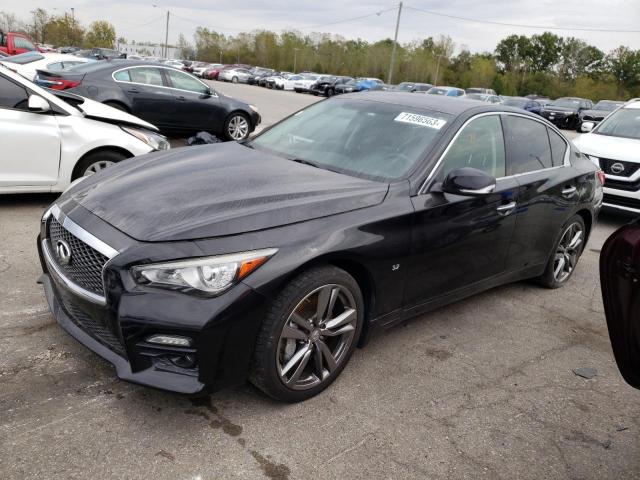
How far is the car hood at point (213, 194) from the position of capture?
2.67m

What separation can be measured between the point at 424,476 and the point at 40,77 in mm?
10071

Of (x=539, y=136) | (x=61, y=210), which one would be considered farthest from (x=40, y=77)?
(x=539, y=136)

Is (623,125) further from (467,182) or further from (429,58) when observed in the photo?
(429,58)

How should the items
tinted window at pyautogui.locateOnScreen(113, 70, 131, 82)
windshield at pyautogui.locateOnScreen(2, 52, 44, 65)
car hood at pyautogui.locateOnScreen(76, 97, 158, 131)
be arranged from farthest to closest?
windshield at pyautogui.locateOnScreen(2, 52, 44, 65) → tinted window at pyautogui.locateOnScreen(113, 70, 131, 82) → car hood at pyautogui.locateOnScreen(76, 97, 158, 131)

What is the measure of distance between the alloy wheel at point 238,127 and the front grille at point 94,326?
8798 millimetres

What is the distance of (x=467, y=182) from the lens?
330 cm

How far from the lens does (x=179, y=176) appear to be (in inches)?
128

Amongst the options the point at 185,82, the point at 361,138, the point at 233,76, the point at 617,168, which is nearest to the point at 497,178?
the point at 361,138

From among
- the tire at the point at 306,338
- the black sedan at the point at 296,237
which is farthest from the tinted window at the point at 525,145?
the tire at the point at 306,338

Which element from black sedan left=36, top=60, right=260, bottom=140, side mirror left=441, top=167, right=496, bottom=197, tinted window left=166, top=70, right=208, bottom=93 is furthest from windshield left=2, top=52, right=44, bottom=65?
side mirror left=441, top=167, right=496, bottom=197

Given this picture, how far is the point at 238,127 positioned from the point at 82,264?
9.16 metres

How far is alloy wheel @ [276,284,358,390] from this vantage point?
2.81m

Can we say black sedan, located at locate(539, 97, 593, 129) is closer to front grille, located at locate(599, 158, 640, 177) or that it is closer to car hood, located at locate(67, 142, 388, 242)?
front grille, located at locate(599, 158, 640, 177)

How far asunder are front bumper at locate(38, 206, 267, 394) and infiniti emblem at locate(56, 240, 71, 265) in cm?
33
